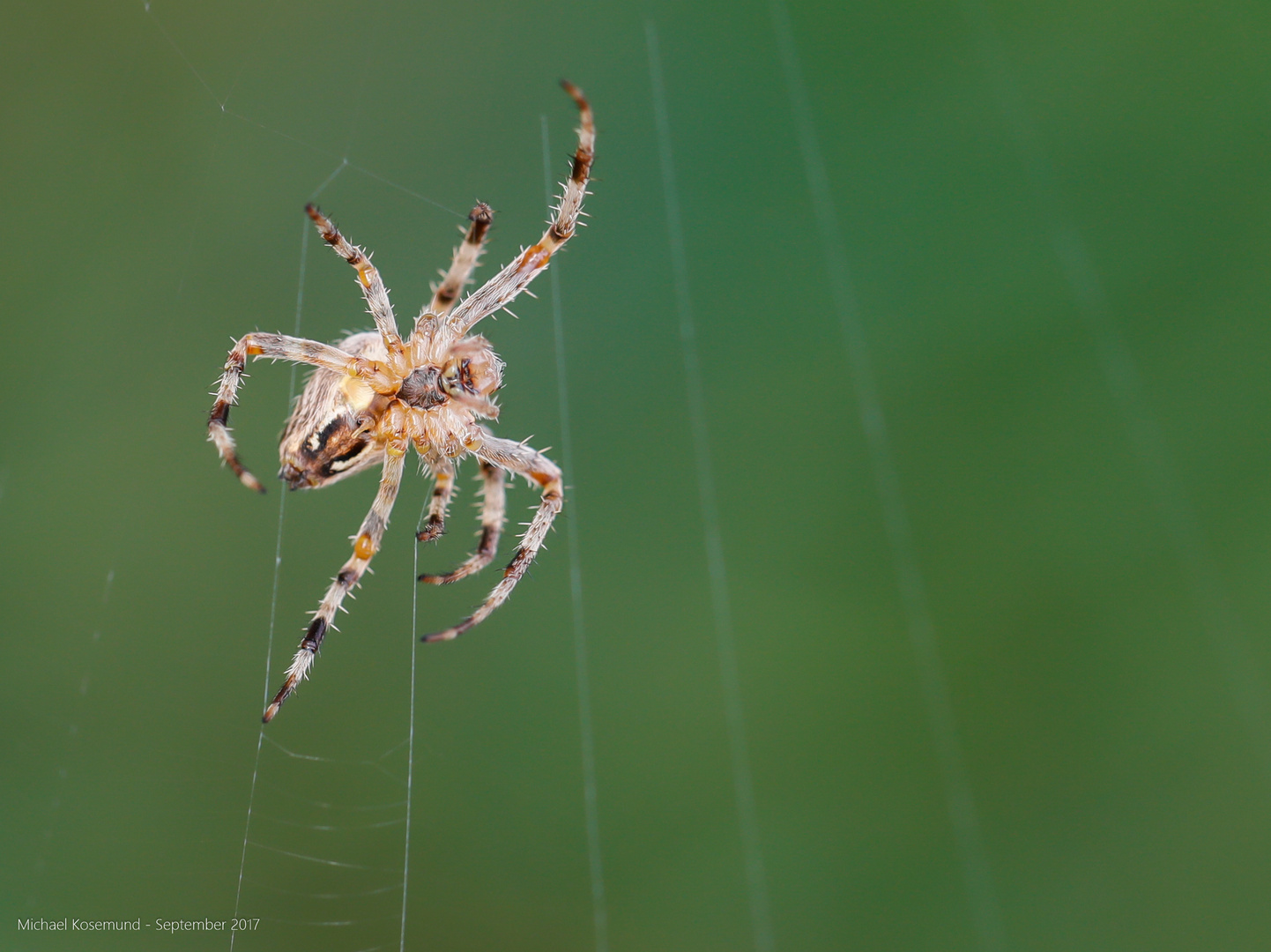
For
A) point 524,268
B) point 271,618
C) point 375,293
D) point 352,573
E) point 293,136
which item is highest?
point 293,136

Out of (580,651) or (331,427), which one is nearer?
(331,427)

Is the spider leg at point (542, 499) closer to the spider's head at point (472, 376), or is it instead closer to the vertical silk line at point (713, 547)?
the spider's head at point (472, 376)

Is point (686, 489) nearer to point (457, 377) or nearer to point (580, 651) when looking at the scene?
point (580, 651)

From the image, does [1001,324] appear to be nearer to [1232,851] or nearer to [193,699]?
[1232,851]

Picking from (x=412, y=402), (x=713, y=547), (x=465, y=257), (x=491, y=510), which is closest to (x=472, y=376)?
(x=412, y=402)

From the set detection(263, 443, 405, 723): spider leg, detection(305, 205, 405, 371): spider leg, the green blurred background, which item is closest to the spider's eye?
detection(305, 205, 405, 371): spider leg

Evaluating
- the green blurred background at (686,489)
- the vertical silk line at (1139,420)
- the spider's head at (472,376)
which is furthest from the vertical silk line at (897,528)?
the spider's head at (472,376)

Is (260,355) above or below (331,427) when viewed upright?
above

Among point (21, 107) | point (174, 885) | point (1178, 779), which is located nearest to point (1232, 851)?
point (1178, 779)
